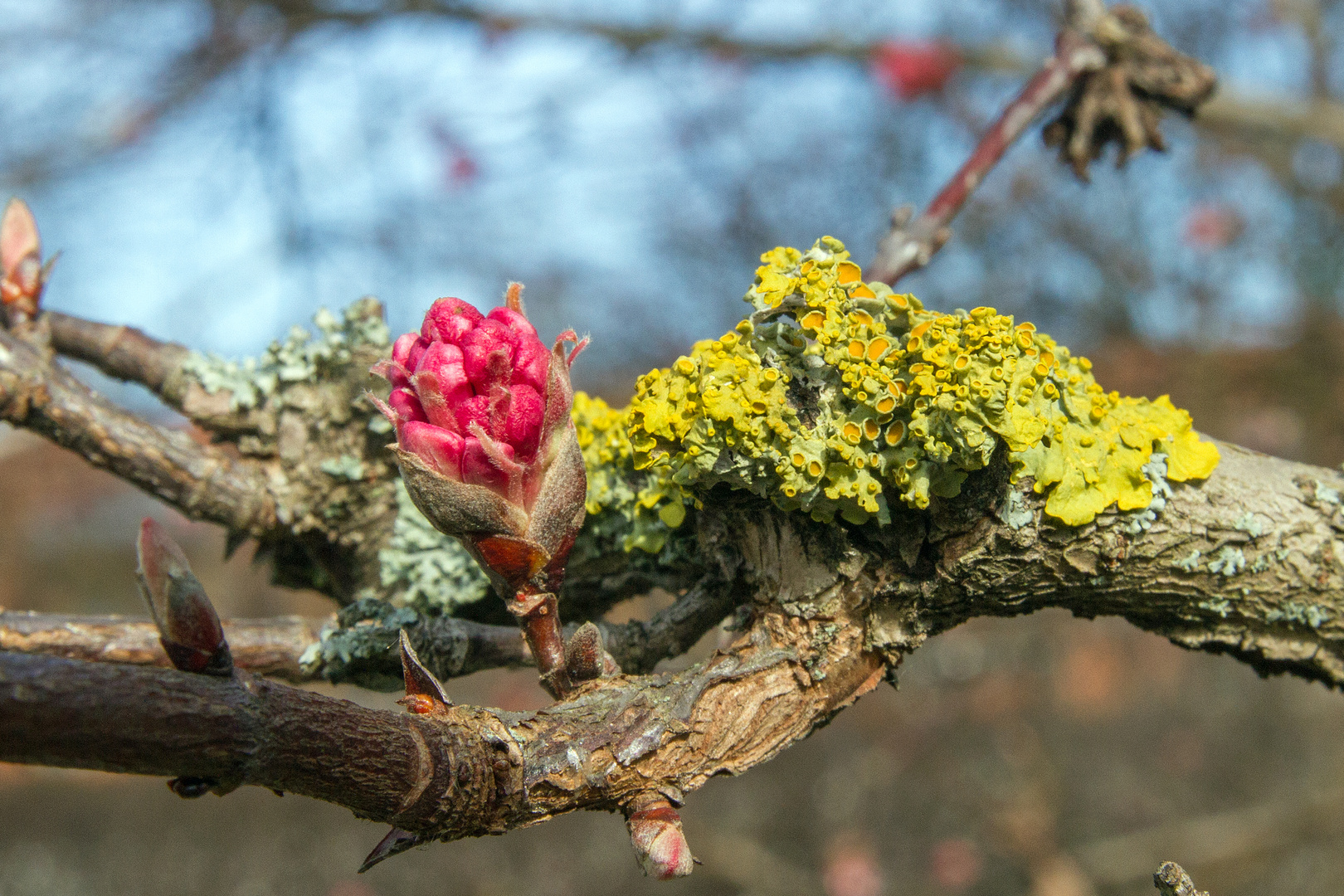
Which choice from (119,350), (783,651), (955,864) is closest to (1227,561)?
(783,651)

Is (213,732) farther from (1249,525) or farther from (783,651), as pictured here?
(1249,525)

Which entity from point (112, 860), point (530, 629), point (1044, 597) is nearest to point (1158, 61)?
point (1044, 597)

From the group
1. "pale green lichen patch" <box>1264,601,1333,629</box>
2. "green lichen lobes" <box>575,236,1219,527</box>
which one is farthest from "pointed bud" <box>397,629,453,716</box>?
"pale green lichen patch" <box>1264,601,1333,629</box>

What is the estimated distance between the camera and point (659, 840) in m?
0.83

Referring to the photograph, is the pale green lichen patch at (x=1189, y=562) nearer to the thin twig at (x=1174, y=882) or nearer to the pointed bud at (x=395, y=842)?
the thin twig at (x=1174, y=882)

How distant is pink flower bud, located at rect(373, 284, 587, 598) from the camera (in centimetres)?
81

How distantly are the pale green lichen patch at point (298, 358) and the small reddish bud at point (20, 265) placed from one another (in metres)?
0.23

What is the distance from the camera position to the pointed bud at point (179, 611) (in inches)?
24.4

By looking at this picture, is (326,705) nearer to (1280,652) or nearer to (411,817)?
(411,817)

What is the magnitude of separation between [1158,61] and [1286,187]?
3757 millimetres

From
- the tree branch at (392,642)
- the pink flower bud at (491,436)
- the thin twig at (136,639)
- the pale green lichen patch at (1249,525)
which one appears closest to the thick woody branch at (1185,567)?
the pale green lichen patch at (1249,525)

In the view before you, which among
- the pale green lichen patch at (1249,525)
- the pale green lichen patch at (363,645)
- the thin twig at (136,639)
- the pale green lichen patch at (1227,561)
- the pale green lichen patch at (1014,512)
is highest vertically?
the pale green lichen patch at (1249,525)

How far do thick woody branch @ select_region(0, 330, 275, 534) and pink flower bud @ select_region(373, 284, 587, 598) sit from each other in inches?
24.8

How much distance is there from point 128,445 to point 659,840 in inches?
39.1
